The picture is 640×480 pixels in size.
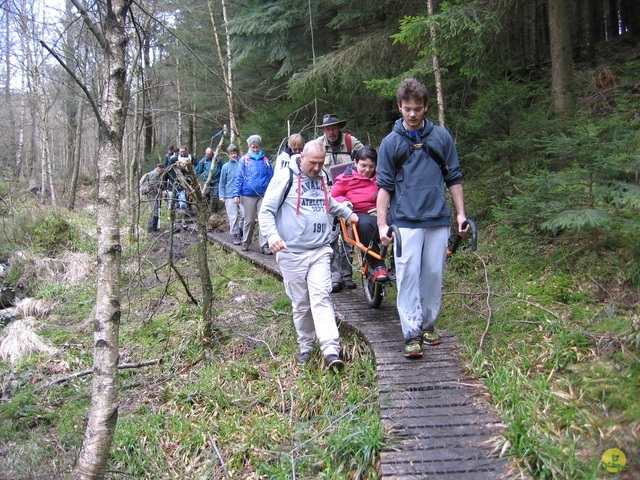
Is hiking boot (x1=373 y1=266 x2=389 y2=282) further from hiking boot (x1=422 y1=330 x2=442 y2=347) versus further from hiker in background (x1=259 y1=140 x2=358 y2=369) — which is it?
hiking boot (x1=422 y1=330 x2=442 y2=347)

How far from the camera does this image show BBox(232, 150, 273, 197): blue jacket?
962 cm

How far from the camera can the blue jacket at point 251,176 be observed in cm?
962

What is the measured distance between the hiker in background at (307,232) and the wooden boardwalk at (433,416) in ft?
1.63

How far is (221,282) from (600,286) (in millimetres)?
6129

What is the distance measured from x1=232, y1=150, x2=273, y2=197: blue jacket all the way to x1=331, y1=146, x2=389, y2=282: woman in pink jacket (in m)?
3.61

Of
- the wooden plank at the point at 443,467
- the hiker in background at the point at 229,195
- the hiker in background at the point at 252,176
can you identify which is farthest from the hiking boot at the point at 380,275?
the hiker in background at the point at 229,195

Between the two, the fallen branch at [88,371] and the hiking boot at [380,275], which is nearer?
the hiking boot at [380,275]

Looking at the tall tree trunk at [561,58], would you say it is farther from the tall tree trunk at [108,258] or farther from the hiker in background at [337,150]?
the tall tree trunk at [108,258]

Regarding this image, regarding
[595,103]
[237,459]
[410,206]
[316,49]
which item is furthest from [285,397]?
[316,49]

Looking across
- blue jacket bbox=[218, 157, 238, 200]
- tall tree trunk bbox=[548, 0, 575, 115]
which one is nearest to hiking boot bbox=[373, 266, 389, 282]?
A: tall tree trunk bbox=[548, 0, 575, 115]

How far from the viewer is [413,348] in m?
4.58

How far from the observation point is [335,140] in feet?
22.5

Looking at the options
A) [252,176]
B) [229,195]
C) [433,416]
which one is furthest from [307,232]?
[229,195]

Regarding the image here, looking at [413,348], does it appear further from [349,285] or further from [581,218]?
[349,285]
